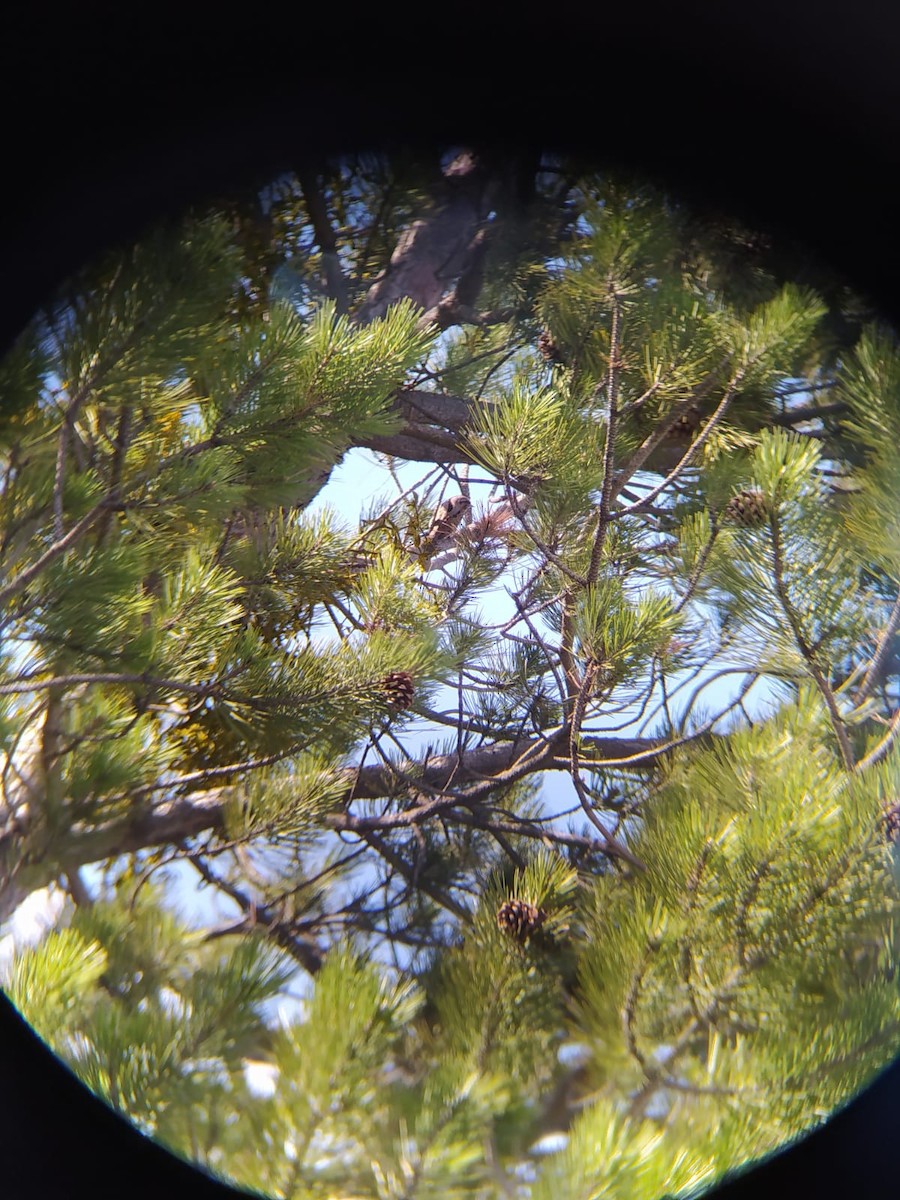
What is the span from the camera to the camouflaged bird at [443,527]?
448 millimetres

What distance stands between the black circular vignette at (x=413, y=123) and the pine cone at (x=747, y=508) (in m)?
0.10

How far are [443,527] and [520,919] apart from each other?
0.22 m

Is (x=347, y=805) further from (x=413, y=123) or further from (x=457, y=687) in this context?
(x=413, y=123)

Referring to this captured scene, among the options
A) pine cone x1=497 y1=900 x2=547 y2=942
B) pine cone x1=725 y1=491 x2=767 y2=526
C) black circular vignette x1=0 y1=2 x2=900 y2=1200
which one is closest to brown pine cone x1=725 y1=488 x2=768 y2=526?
pine cone x1=725 y1=491 x2=767 y2=526

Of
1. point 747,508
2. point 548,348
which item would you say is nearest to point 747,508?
point 747,508

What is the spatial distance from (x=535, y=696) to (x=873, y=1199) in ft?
0.85

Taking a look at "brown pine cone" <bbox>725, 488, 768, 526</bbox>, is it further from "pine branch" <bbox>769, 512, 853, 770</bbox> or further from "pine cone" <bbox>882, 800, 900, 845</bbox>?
"pine cone" <bbox>882, 800, 900, 845</bbox>

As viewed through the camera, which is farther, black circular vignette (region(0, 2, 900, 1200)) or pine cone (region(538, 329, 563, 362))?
pine cone (region(538, 329, 563, 362))

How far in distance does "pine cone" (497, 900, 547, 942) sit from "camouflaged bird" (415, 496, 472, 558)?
20 centimetres

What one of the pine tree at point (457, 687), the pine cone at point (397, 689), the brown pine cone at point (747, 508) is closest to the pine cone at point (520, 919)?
the pine tree at point (457, 687)

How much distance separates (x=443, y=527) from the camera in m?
0.45

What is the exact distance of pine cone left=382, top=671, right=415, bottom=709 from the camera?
421 mm

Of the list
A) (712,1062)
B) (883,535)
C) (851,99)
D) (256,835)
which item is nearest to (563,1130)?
(712,1062)

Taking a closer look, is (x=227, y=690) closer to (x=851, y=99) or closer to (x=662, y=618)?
(x=662, y=618)
